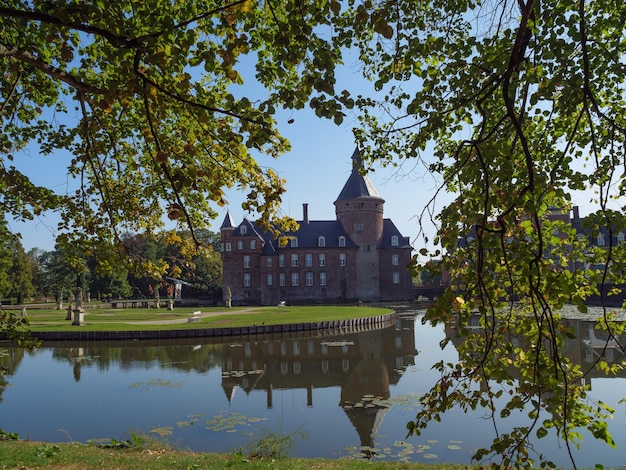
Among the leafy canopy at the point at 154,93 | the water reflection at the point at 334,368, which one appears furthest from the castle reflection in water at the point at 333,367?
the leafy canopy at the point at 154,93

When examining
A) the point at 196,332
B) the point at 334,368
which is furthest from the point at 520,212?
the point at 196,332

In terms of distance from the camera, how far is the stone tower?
188ft

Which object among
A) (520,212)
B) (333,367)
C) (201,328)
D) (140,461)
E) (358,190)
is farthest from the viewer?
(358,190)

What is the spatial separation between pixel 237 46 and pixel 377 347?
790 inches

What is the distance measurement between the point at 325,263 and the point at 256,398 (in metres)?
44.2

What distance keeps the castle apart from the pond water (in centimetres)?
3353

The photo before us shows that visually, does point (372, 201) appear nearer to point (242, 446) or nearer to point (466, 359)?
point (242, 446)

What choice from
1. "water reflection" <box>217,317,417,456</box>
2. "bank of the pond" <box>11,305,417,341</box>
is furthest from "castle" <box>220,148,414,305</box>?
"water reflection" <box>217,317,417,456</box>

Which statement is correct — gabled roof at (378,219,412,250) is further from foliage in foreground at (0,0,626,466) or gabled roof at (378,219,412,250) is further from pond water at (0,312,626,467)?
foliage in foreground at (0,0,626,466)

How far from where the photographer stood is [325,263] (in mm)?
57844

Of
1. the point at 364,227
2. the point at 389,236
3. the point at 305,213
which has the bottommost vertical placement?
the point at 389,236

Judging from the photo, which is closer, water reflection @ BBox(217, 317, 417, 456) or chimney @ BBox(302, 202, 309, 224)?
water reflection @ BBox(217, 317, 417, 456)

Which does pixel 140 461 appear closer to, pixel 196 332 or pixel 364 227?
pixel 196 332

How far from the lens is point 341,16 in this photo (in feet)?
17.9
